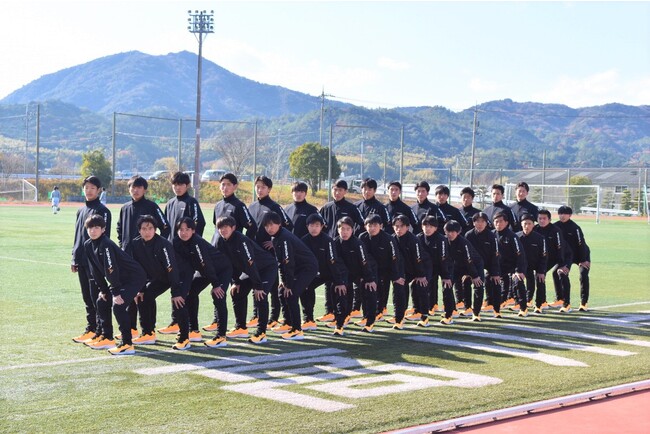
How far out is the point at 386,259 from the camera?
35.2 feet

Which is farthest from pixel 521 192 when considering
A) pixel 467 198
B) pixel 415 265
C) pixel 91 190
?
pixel 91 190

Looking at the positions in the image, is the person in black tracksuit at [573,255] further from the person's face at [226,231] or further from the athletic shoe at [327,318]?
the person's face at [226,231]

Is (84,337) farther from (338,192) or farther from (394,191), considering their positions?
(394,191)

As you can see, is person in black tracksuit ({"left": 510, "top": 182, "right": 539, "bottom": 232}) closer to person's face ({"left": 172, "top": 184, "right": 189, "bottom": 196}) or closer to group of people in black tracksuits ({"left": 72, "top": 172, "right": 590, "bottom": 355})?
group of people in black tracksuits ({"left": 72, "top": 172, "right": 590, "bottom": 355})

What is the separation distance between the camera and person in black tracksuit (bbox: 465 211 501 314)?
38.5ft

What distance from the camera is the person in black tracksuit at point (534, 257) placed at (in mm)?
12469

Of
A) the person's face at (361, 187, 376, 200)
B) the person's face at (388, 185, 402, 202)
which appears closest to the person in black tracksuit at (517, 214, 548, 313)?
the person's face at (388, 185, 402, 202)

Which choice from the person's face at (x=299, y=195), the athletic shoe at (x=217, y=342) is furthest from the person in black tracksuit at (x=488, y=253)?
the athletic shoe at (x=217, y=342)

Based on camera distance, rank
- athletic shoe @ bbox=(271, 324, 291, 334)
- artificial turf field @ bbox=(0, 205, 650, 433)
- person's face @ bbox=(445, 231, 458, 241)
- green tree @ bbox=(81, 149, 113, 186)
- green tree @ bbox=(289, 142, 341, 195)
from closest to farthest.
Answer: artificial turf field @ bbox=(0, 205, 650, 433) → athletic shoe @ bbox=(271, 324, 291, 334) → person's face @ bbox=(445, 231, 458, 241) → green tree @ bbox=(81, 149, 113, 186) → green tree @ bbox=(289, 142, 341, 195)

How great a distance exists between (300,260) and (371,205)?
2.44 metres

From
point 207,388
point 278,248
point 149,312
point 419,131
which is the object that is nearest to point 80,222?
point 149,312

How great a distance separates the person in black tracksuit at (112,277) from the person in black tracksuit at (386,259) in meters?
3.17

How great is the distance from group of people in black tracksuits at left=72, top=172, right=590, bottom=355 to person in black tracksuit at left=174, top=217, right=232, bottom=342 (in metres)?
0.01

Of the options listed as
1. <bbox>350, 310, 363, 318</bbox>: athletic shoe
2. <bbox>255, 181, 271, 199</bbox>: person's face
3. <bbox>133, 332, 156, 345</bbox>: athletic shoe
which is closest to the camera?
<bbox>133, 332, 156, 345</bbox>: athletic shoe
